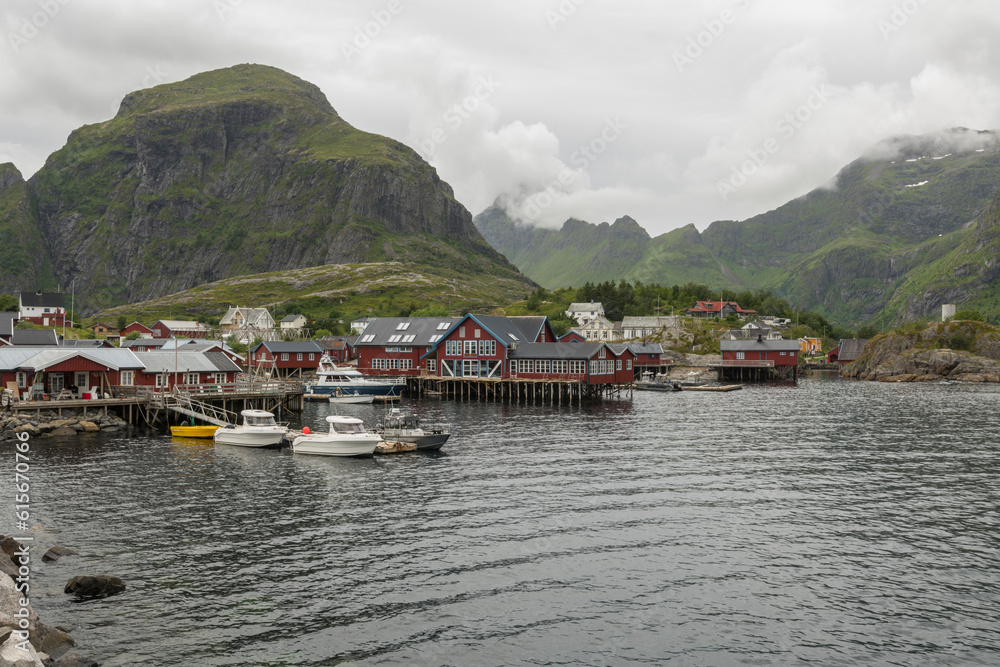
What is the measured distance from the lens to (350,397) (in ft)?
317

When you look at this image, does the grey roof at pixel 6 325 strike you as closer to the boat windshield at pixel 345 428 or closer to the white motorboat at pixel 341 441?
the white motorboat at pixel 341 441

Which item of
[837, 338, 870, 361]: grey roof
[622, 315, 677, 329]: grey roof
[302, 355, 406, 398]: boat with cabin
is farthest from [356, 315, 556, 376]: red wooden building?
[837, 338, 870, 361]: grey roof

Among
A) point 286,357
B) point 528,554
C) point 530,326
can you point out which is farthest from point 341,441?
point 286,357

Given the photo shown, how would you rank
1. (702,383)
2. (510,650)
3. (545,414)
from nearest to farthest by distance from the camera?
(510,650) < (545,414) < (702,383)

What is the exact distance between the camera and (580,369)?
319ft

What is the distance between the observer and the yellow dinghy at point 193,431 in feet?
197

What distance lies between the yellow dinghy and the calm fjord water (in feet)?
15.6

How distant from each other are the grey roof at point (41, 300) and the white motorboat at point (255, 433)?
140 m

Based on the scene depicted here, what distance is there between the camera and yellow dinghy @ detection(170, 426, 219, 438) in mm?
60031

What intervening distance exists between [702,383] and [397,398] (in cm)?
6595

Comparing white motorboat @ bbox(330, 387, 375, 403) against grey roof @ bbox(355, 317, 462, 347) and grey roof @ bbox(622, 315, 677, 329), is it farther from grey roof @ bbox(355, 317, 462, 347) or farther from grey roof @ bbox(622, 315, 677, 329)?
grey roof @ bbox(622, 315, 677, 329)

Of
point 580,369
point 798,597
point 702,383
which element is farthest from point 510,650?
point 702,383

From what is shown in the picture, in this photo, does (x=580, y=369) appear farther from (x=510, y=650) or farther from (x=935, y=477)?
(x=510, y=650)

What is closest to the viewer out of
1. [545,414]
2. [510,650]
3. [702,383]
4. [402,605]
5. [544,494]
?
[510,650]
